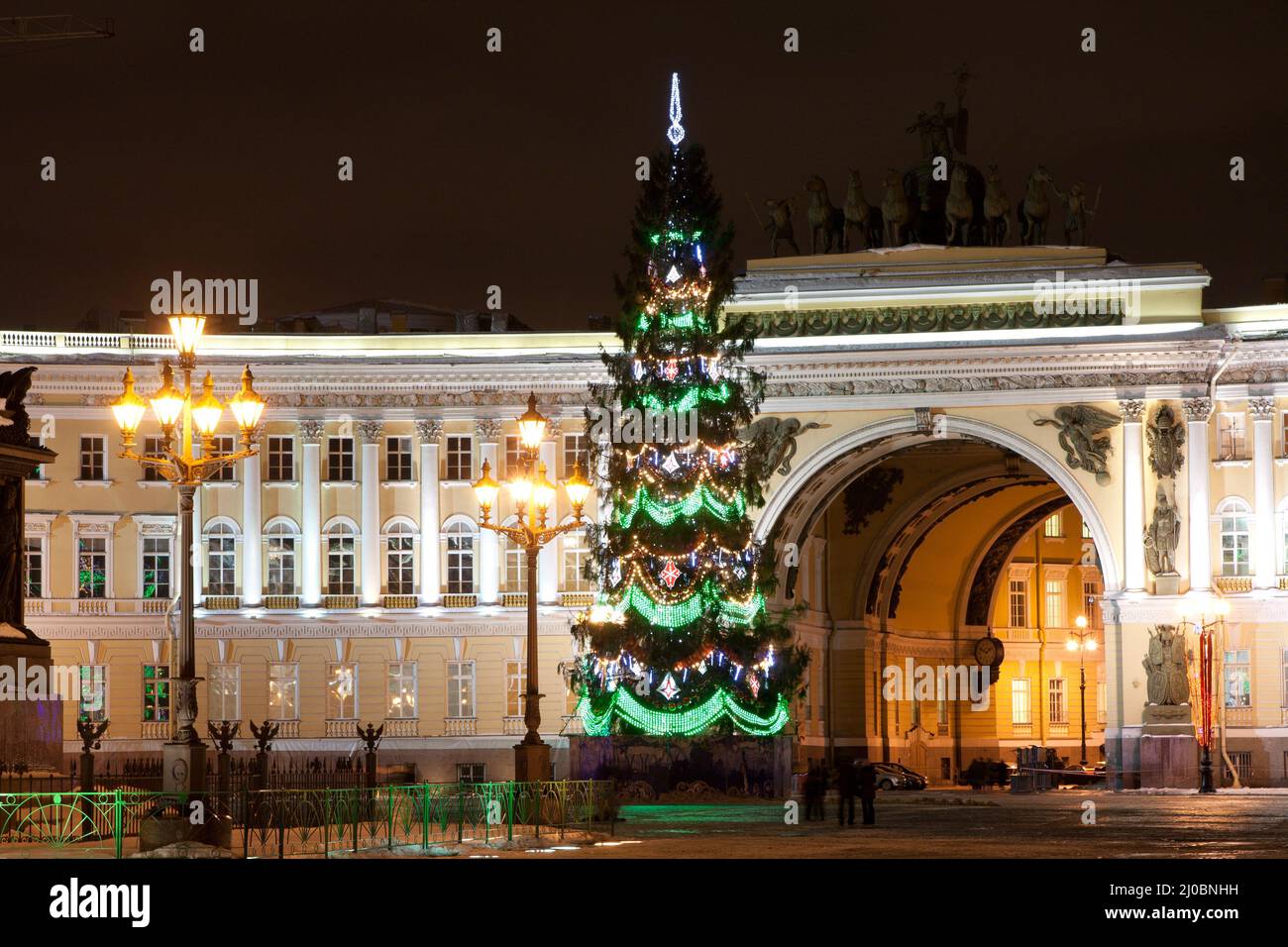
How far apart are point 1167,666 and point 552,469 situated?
17024mm

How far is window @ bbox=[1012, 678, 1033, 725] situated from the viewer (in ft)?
281

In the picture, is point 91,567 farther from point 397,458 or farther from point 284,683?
point 397,458

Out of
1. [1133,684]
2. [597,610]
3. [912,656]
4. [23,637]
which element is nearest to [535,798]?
[23,637]

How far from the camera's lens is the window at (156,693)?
68.3 m

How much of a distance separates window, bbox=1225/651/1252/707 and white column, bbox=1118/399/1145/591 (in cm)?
298

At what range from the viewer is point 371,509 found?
69688mm

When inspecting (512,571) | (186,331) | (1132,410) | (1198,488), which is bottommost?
(512,571)

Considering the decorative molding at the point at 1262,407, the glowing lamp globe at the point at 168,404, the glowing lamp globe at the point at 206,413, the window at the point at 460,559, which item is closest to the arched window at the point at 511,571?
the window at the point at 460,559

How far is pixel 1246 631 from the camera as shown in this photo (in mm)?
65875

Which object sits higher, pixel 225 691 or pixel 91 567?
pixel 91 567

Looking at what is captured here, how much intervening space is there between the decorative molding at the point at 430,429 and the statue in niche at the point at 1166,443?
18.8m

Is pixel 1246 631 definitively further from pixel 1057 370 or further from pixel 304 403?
pixel 304 403

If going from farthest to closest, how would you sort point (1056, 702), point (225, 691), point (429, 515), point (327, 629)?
1. point (1056, 702)
2. point (429, 515)
3. point (327, 629)
4. point (225, 691)

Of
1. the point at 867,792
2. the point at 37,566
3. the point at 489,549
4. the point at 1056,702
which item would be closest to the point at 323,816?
the point at 867,792
